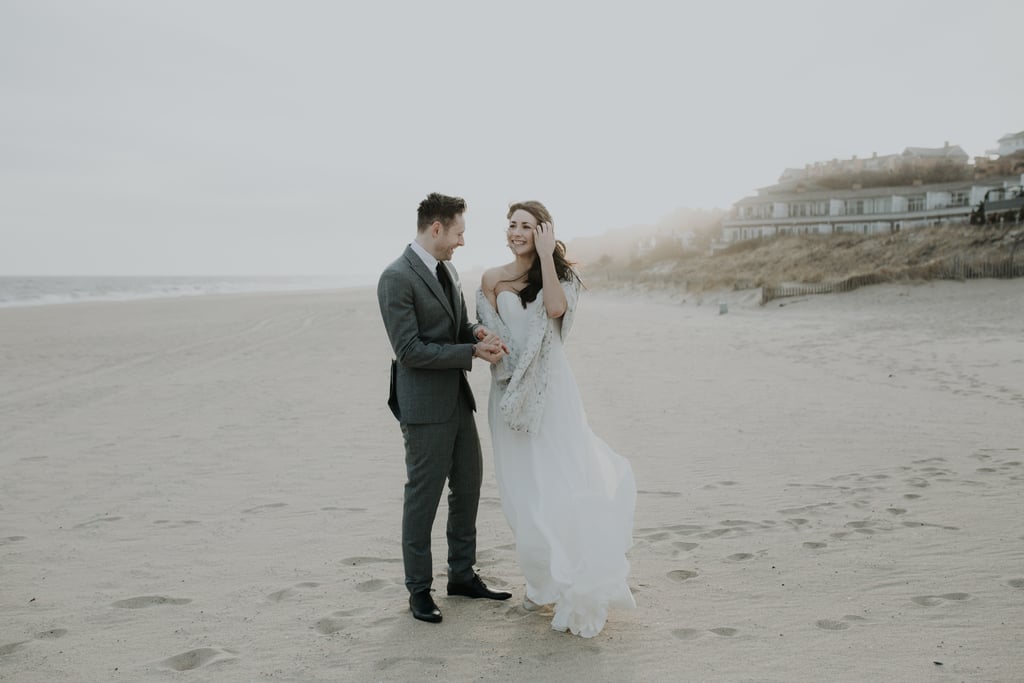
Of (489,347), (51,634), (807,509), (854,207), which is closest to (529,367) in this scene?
(489,347)

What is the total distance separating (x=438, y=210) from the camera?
3.91 meters

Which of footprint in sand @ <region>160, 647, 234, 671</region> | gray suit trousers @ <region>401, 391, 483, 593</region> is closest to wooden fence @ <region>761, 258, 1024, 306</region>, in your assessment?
gray suit trousers @ <region>401, 391, 483, 593</region>

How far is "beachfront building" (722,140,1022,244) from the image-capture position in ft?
178

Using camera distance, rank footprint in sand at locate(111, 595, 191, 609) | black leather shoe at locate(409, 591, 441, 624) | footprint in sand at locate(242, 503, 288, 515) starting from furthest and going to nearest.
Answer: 1. footprint in sand at locate(242, 503, 288, 515)
2. footprint in sand at locate(111, 595, 191, 609)
3. black leather shoe at locate(409, 591, 441, 624)

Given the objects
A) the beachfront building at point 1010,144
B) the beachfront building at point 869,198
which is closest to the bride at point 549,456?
the beachfront building at point 869,198

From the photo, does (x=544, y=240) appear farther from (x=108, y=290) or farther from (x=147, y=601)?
Answer: (x=108, y=290)

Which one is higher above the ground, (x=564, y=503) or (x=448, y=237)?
(x=448, y=237)

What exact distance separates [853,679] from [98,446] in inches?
300

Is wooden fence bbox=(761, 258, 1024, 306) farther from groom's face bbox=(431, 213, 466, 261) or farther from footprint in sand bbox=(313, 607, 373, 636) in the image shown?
footprint in sand bbox=(313, 607, 373, 636)

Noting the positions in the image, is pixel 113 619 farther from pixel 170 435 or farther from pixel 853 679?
pixel 170 435

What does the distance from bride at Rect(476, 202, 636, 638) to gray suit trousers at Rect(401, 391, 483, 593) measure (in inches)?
8.0

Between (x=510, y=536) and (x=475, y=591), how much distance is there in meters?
1.08

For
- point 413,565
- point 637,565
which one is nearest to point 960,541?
point 637,565

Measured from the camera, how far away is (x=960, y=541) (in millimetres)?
4684
